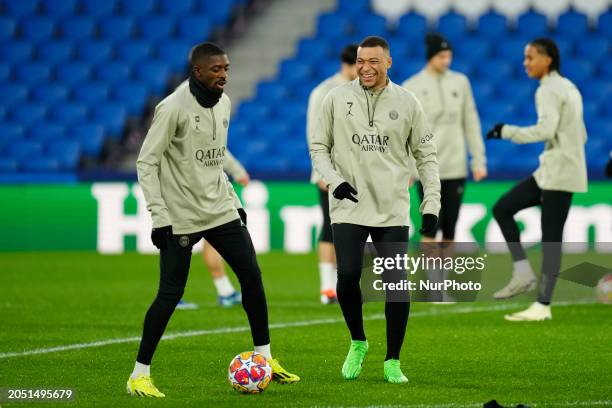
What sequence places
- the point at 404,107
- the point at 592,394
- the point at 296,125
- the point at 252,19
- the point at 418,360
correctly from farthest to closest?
the point at 252,19 → the point at 296,125 → the point at 418,360 → the point at 404,107 → the point at 592,394

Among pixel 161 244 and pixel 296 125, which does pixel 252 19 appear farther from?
pixel 161 244

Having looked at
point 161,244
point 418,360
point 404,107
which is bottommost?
point 418,360

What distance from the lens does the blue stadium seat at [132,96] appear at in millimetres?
20812

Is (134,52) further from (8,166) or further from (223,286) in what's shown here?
(223,286)

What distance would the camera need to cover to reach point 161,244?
22.9 feet

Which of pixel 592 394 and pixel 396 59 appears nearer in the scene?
pixel 592 394

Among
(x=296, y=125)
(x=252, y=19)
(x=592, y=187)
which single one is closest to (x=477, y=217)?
(x=592, y=187)

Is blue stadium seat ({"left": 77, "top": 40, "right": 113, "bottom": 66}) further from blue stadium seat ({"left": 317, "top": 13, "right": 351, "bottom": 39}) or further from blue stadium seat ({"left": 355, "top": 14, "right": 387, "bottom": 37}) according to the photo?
blue stadium seat ({"left": 355, "top": 14, "right": 387, "bottom": 37})

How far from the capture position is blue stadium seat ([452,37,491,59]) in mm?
21719

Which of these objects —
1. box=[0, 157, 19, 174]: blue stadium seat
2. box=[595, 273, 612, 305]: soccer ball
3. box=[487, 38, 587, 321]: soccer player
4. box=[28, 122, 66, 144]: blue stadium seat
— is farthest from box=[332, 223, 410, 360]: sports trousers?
box=[28, 122, 66, 144]: blue stadium seat

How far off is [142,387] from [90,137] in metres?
13.5

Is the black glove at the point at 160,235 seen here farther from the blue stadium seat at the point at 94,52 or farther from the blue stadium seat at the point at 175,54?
the blue stadium seat at the point at 94,52

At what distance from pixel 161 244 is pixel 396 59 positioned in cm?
1482

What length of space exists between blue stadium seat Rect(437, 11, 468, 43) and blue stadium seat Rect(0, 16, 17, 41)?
747 centimetres
